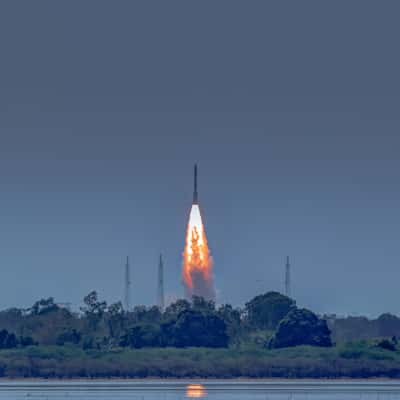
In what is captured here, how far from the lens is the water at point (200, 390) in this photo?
508 feet

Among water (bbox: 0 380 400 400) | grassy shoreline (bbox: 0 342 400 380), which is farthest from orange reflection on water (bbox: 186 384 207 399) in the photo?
grassy shoreline (bbox: 0 342 400 380)

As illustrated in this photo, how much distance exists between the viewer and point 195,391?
539ft

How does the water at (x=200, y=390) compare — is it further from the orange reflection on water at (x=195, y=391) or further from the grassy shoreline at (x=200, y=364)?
the grassy shoreline at (x=200, y=364)

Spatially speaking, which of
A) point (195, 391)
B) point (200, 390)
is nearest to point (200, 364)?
point (200, 390)

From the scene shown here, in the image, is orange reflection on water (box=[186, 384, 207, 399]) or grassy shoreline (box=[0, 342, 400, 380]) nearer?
orange reflection on water (box=[186, 384, 207, 399])

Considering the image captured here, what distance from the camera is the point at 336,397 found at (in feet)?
504

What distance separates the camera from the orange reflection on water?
157500mm

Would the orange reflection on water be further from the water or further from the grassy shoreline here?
the grassy shoreline

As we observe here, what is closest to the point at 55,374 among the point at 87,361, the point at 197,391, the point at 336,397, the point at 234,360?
the point at 87,361

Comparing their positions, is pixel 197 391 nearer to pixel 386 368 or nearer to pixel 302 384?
pixel 302 384

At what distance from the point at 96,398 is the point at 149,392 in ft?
27.9

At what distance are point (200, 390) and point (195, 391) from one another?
179 centimetres

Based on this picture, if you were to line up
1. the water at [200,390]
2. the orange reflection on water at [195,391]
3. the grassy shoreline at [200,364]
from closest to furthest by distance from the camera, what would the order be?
the water at [200,390] → the orange reflection on water at [195,391] → the grassy shoreline at [200,364]

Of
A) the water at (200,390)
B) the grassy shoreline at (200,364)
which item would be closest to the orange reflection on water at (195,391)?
the water at (200,390)
